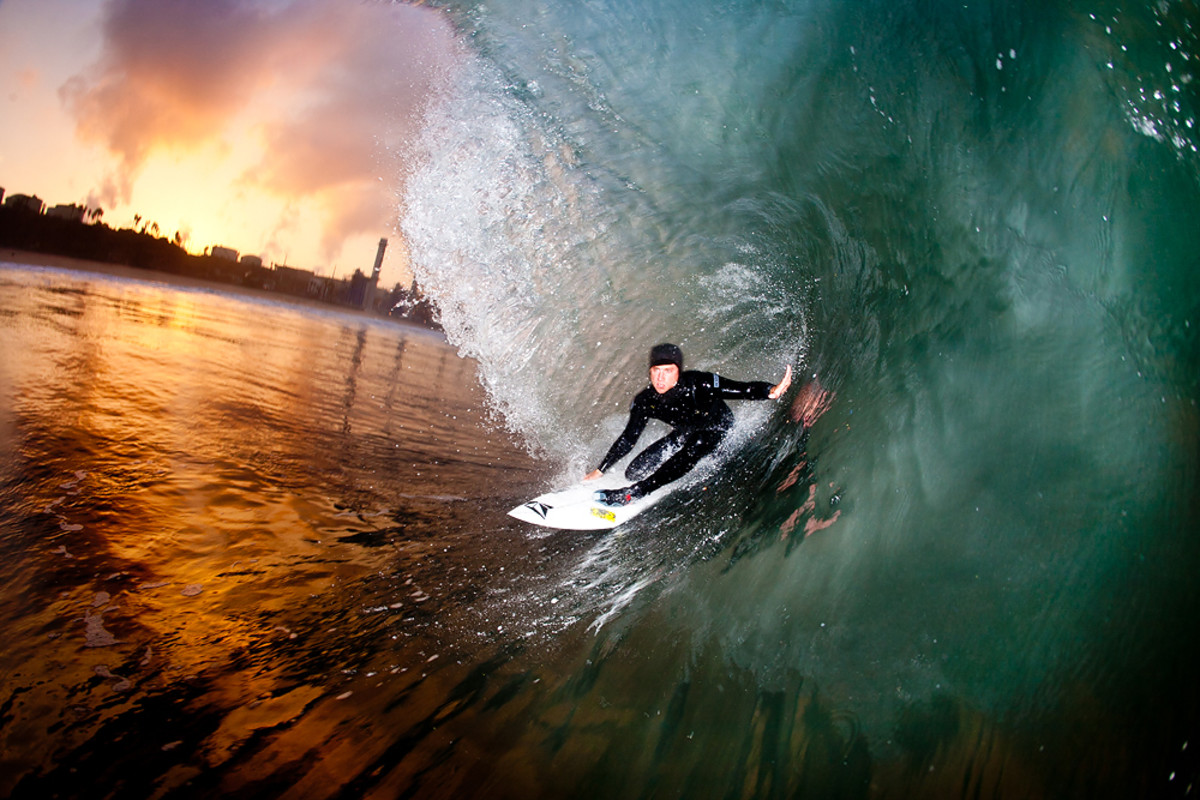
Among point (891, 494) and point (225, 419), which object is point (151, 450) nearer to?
point (225, 419)

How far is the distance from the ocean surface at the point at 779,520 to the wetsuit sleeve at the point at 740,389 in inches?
19.4

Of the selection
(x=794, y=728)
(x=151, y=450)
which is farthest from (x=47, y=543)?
(x=794, y=728)

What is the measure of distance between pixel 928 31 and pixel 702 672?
423 cm

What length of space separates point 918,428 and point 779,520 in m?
1.06

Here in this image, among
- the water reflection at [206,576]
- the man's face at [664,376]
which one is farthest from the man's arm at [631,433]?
the water reflection at [206,576]

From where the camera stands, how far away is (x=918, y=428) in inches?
147

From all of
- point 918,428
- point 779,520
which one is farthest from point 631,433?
point 918,428

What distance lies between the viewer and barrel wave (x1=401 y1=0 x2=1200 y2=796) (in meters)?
2.76

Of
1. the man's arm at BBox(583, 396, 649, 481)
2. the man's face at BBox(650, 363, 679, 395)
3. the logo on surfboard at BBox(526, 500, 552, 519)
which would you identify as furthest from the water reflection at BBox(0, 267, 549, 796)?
the man's face at BBox(650, 363, 679, 395)

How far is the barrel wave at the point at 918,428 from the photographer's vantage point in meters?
2.76

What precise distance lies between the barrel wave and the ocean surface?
0.8 inches

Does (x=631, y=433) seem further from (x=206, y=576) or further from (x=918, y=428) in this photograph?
(x=206, y=576)

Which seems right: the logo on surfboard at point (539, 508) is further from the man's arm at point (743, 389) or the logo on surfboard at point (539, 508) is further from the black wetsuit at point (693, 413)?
the man's arm at point (743, 389)

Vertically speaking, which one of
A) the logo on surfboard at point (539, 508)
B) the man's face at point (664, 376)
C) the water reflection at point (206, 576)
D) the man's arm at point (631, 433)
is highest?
the man's face at point (664, 376)
